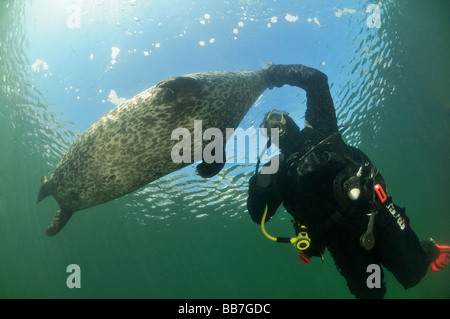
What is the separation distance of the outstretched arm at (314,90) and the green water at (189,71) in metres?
4.71

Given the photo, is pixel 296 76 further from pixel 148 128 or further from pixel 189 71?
pixel 189 71

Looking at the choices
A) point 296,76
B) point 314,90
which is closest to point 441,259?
point 314,90

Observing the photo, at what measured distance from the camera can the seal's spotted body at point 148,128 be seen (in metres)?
3.03

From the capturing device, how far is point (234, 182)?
16922 mm

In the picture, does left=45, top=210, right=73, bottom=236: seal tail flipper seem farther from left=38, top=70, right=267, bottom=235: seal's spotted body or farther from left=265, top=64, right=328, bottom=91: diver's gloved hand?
left=265, top=64, right=328, bottom=91: diver's gloved hand

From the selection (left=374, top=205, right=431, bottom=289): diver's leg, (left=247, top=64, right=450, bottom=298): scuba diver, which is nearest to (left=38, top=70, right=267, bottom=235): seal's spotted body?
(left=247, top=64, right=450, bottom=298): scuba diver

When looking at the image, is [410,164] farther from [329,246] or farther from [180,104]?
[180,104]

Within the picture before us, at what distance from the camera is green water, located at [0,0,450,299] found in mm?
7598

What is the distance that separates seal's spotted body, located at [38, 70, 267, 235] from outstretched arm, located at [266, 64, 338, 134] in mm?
473

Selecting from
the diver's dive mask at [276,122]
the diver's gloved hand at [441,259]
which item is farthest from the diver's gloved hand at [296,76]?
the diver's gloved hand at [441,259]

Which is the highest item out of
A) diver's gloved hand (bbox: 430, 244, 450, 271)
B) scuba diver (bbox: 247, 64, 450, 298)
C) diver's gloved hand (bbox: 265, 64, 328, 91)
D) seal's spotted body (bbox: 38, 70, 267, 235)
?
diver's gloved hand (bbox: 265, 64, 328, 91)

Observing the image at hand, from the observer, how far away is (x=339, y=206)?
308 centimetres
